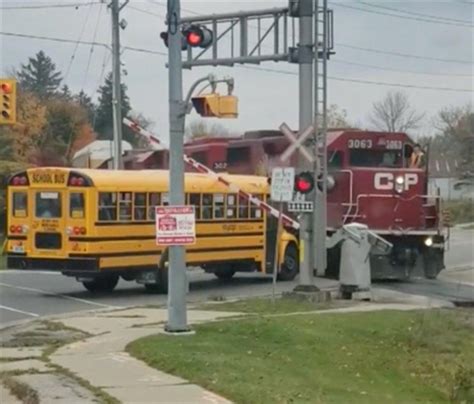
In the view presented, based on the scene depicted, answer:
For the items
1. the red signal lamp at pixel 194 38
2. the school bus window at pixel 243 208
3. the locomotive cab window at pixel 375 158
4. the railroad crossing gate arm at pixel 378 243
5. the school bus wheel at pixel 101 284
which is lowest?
the school bus wheel at pixel 101 284

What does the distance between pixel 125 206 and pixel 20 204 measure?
94.9 inches

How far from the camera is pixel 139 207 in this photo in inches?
905

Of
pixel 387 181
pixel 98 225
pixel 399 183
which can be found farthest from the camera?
pixel 399 183

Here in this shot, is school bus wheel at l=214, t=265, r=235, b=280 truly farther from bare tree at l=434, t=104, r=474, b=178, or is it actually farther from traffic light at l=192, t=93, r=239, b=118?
bare tree at l=434, t=104, r=474, b=178

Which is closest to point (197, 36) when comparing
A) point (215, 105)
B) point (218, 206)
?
point (215, 105)

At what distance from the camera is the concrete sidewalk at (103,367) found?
10.4 m

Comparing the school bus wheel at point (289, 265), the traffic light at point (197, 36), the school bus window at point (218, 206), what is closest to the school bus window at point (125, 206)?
the school bus window at point (218, 206)

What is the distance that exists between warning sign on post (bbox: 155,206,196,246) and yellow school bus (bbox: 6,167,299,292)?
24.7 ft

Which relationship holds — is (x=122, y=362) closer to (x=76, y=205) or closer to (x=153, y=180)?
(x=76, y=205)

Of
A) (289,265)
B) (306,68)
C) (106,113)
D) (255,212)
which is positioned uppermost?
(106,113)

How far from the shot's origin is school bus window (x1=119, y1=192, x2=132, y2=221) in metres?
22.6

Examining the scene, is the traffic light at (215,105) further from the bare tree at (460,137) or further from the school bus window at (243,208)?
the bare tree at (460,137)

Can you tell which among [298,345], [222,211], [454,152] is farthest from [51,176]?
[454,152]

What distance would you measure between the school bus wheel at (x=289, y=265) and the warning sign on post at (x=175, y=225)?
12160mm
